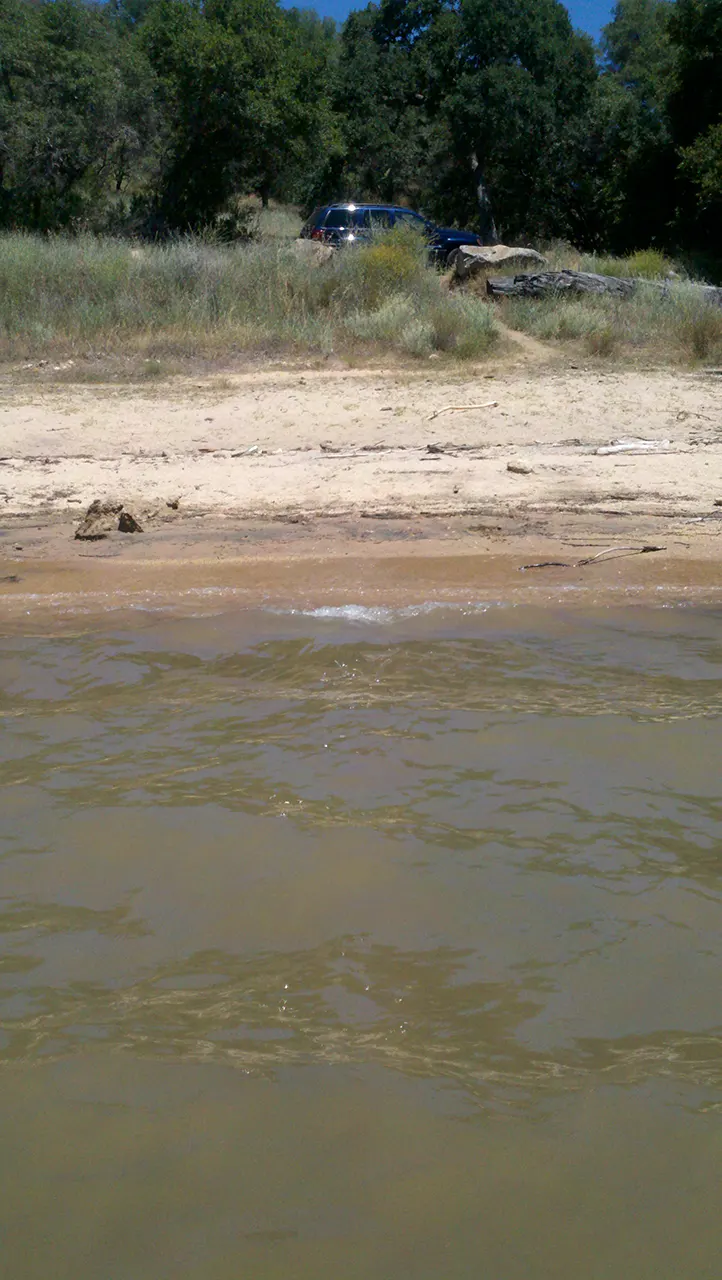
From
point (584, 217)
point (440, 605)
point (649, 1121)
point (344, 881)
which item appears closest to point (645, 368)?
point (440, 605)

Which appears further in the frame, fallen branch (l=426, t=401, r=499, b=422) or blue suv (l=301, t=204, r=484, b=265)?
blue suv (l=301, t=204, r=484, b=265)

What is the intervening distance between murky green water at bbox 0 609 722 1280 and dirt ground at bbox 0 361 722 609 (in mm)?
1875

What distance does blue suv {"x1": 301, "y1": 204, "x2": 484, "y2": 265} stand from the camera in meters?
17.0

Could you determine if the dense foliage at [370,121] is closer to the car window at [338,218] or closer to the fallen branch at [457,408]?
the car window at [338,218]

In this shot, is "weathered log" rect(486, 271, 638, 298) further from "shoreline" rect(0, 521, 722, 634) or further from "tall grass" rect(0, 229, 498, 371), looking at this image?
"shoreline" rect(0, 521, 722, 634)

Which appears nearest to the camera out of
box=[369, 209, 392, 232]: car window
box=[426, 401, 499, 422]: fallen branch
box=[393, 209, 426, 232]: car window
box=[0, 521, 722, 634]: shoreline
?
box=[0, 521, 722, 634]: shoreline

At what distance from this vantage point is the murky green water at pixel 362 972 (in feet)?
7.83

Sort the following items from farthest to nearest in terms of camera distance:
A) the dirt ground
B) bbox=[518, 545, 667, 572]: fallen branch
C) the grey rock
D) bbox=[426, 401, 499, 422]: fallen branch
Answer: bbox=[426, 401, 499, 422]: fallen branch → the grey rock → the dirt ground → bbox=[518, 545, 667, 572]: fallen branch

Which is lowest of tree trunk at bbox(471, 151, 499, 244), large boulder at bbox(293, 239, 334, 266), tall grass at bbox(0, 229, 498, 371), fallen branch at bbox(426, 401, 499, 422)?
fallen branch at bbox(426, 401, 499, 422)

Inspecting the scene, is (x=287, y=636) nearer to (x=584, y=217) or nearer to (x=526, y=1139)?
(x=526, y=1139)

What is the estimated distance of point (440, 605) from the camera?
20.1ft

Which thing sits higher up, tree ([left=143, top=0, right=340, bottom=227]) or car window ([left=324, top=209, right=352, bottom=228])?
tree ([left=143, top=0, right=340, bottom=227])

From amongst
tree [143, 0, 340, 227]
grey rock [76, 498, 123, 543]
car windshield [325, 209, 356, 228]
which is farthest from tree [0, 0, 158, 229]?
grey rock [76, 498, 123, 543]

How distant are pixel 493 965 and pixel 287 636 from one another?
2825mm
